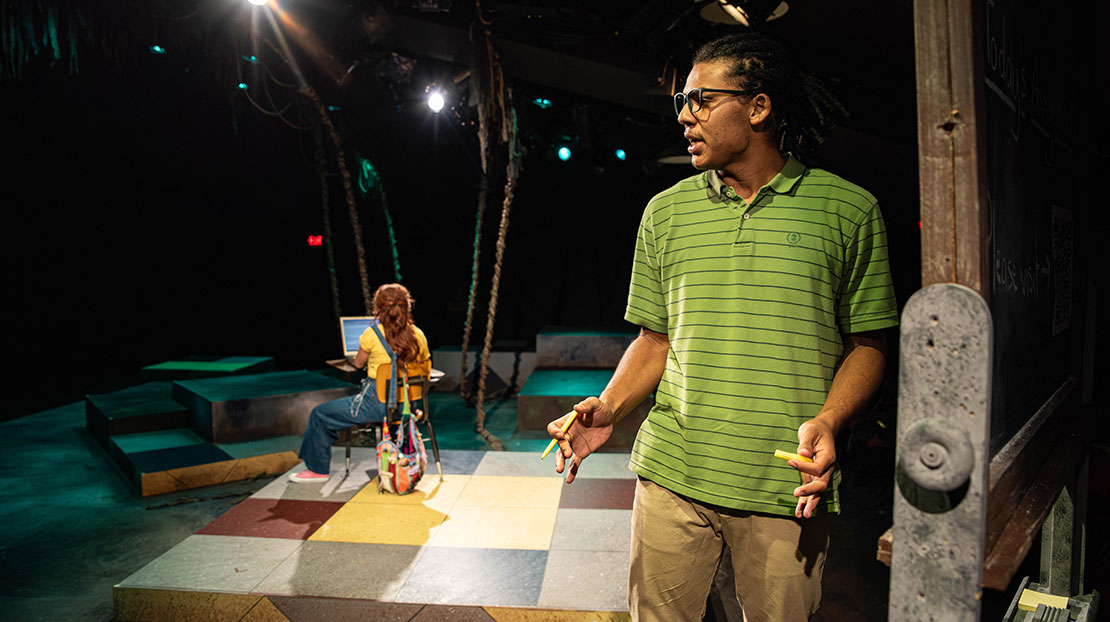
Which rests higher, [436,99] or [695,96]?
[436,99]

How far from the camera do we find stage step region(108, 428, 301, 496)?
5.04m

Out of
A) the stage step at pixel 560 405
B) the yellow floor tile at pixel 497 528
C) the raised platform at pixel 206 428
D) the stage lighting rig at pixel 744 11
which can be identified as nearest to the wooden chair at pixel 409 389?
the yellow floor tile at pixel 497 528

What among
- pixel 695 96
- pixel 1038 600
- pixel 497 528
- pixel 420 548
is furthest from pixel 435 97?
pixel 1038 600

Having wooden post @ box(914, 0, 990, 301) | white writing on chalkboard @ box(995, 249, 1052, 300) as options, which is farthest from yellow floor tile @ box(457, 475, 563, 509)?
wooden post @ box(914, 0, 990, 301)

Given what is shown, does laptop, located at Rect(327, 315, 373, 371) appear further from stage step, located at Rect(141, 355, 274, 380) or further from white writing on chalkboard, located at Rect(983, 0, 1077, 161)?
white writing on chalkboard, located at Rect(983, 0, 1077, 161)

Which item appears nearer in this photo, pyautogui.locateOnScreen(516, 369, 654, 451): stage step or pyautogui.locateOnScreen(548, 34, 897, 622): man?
pyautogui.locateOnScreen(548, 34, 897, 622): man

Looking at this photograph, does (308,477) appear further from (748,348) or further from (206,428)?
(748,348)

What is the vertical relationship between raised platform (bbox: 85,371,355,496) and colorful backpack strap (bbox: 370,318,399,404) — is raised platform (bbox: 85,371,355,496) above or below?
below

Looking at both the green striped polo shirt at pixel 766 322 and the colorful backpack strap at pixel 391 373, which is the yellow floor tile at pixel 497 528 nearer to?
the colorful backpack strap at pixel 391 373

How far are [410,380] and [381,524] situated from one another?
3.48ft

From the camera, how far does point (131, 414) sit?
6.14 m

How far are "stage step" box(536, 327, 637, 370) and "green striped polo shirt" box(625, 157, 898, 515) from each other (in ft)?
22.8

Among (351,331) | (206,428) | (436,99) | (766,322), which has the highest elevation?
(436,99)

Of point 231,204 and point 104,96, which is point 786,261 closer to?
point 104,96
